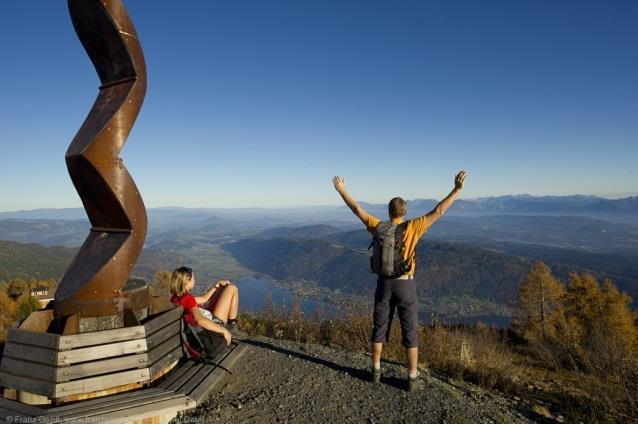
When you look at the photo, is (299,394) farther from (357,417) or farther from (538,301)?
(538,301)

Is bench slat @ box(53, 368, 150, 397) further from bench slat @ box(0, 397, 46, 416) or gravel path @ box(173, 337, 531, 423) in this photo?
gravel path @ box(173, 337, 531, 423)

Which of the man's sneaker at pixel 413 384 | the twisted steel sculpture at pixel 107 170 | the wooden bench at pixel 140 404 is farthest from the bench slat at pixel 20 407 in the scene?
the man's sneaker at pixel 413 384

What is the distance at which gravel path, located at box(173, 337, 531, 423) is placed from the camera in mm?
4410

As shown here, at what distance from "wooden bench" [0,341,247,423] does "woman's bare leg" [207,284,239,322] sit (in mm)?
893

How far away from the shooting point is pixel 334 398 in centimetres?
488

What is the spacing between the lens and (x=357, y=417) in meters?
4.41

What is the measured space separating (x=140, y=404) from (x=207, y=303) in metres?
2.20

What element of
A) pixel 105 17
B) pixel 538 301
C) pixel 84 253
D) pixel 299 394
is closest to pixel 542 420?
pixel 299 394

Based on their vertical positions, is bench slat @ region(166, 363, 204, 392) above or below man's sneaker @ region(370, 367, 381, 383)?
above

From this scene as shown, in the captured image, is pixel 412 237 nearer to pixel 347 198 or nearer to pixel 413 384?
pixel 347 198

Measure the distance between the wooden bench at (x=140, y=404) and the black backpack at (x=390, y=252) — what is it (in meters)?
2.47

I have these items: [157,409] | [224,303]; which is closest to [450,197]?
[224,303]

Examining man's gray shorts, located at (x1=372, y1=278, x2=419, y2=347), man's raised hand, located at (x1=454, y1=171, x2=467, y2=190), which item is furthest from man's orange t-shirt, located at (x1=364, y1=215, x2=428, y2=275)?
man's raised hand, located at (x1=454, y1=171, x2=467, y2=190)

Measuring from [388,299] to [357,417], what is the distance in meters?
1.39
